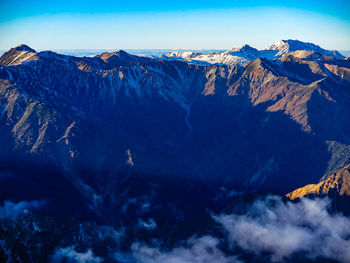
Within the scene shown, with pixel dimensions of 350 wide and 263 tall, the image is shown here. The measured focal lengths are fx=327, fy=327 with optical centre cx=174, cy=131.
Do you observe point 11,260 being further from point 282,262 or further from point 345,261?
point 345,261

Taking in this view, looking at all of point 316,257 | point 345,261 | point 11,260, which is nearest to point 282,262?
point 316,257

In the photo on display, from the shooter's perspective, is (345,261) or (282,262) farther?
(282,262)

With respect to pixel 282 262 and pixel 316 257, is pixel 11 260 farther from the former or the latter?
pixel 316 257

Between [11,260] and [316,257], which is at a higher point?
[316,257]

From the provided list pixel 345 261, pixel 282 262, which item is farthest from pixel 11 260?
pixel 345 261

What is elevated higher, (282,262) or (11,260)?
(282,262)

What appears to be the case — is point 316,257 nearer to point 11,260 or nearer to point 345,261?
point 345,261
